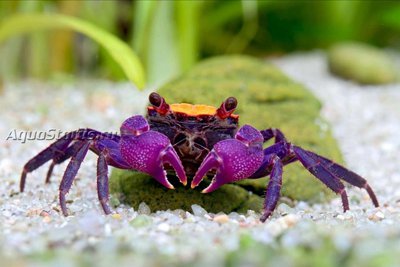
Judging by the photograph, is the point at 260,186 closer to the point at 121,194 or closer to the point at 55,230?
the point at 121,194

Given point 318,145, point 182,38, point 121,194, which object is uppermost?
point 182,38

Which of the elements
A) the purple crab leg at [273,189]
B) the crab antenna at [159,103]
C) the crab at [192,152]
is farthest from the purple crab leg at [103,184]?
the purple crab leg at [273,189]

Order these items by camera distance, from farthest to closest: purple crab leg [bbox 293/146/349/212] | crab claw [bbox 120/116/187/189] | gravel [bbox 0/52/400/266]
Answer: purple crab leg [bbox 293/146/349/212] < crab claw [bbox 120/116/187/189] < gravel [bbox 0/52/400/266]

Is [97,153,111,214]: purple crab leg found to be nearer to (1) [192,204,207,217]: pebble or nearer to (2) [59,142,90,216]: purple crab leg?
(2) [59,142,90,216]: purple crab leg

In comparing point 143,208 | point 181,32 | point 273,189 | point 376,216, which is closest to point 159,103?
point 143,208

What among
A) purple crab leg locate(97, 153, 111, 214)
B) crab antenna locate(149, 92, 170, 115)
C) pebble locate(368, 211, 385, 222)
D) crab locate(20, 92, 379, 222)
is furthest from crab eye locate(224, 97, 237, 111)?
pebble locate(368, 211, 385, 222)

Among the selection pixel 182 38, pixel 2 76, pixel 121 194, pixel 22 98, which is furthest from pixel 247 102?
pixel 2 76
